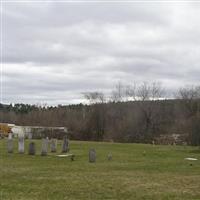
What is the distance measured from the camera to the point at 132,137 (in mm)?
A: 76062

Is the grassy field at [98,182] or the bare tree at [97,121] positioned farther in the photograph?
the bare tree at [97,121]

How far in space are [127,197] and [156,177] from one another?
15.6 ft

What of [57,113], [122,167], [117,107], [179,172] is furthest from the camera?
[57,113]

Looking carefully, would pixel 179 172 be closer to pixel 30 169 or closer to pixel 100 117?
pixel 30 169

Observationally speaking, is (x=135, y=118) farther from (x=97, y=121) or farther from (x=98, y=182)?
(x=98, y=182)

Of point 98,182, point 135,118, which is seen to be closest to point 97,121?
point 135,118

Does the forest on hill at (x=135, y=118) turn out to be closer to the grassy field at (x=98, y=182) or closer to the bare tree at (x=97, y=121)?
→ the bare tree at (x=97, y=121)

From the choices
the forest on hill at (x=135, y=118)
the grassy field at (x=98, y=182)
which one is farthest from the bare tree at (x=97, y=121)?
the grassy field at (x=98, y=182)

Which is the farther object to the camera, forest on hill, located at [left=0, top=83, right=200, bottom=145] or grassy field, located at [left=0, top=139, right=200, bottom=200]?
forest on hill, located at [left=0, top=83, right=200, bottom=145]

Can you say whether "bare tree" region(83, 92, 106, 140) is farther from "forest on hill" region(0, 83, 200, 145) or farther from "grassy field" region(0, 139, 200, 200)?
"grassy field" region(0, 139, 200, 200)

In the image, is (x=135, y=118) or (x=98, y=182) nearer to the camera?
(x=98, y=182)

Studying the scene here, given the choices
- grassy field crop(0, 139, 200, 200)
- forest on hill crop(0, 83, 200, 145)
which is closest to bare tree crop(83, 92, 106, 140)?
forest on hill crop(0, 83, 200, 145)

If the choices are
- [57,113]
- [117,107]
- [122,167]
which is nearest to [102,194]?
[122,167]

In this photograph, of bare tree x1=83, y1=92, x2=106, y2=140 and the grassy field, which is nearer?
the grassy field
